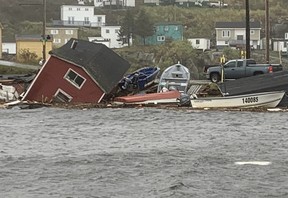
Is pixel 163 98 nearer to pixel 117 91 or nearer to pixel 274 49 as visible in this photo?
pixel 117 91

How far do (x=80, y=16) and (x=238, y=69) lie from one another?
117397 millimetres

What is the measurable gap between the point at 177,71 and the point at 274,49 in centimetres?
7274

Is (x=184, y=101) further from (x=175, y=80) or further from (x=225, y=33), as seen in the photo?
(x=225, y=33)

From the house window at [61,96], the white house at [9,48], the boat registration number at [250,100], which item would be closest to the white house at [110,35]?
the white house at [9,48]

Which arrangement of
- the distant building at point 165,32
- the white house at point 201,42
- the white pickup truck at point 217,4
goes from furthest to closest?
the white pickup truck at point 217,4 → the distant building at point 165,32 → the white house at point 201,42

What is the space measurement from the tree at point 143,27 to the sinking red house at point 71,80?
8792 centimetres

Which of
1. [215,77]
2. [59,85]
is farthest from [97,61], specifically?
[215,77]

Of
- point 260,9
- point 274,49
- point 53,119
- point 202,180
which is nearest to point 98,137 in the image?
point 53,119

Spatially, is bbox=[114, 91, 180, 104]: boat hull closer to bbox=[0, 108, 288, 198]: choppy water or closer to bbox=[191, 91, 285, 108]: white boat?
bbox=[191, 91, 285, 108]: white boat

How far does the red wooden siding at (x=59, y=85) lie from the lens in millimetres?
45800

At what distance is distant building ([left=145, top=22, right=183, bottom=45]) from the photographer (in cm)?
13519

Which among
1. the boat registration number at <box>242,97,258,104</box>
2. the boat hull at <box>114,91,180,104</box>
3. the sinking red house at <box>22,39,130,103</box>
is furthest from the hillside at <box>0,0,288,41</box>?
the boat registration number at <box>242,97,258,104</box>

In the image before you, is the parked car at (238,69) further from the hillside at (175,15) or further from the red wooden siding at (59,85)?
the hillside at (175,15)

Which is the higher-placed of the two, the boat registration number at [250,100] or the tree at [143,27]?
the tree at [143,27]
